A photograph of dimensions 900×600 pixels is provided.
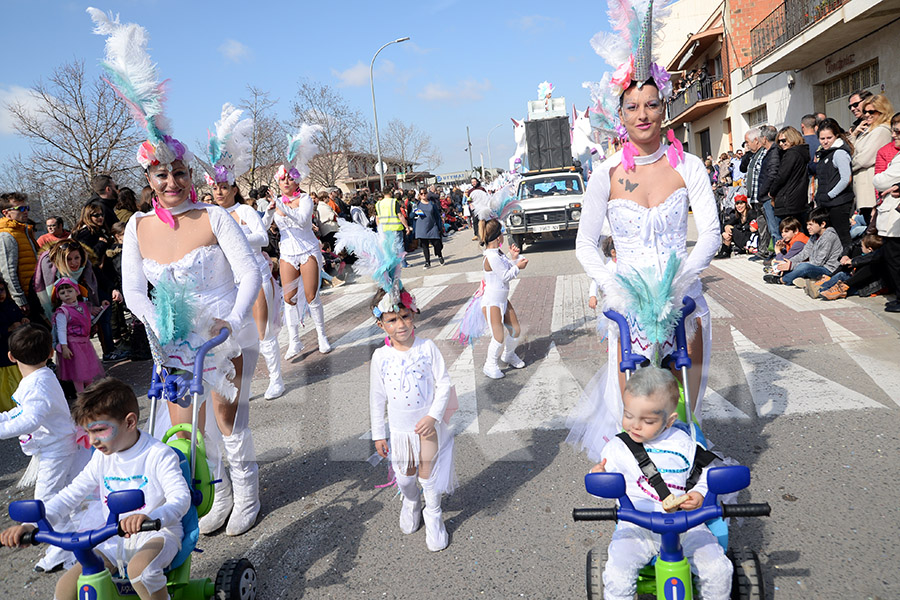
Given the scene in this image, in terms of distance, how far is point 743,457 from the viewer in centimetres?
405

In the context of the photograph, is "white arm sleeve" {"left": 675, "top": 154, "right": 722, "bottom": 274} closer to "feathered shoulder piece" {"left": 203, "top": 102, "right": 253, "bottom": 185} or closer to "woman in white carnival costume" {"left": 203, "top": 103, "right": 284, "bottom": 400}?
"woman in white carnival costume" {"left": 203, "top": 103, "right": 284, "bottom": 400}

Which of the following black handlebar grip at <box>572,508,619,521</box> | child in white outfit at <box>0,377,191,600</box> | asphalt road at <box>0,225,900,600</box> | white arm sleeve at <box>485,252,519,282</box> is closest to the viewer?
black handlebar grip at <box>572,508,619,521</box>

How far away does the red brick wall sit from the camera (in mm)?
27828

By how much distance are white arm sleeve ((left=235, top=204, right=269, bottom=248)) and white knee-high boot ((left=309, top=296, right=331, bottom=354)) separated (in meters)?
1.64

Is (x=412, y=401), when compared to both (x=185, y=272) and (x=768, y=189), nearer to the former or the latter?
(x=185, y=272)

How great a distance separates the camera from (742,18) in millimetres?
27984

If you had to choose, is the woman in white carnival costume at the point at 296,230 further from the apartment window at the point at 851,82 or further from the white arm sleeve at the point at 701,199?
the apartment window at the point at 851,82

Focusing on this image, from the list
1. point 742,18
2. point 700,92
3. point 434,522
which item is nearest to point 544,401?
point 434,522

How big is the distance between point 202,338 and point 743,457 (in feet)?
11.3

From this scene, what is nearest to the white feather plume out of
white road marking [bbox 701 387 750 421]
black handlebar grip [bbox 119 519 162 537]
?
white road marking [bbox 701 387 750 421]

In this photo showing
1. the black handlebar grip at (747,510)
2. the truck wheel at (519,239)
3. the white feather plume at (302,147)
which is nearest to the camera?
the black handlebar grip at (747,510)

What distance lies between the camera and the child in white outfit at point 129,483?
2.52 m

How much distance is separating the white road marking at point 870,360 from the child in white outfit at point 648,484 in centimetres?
316

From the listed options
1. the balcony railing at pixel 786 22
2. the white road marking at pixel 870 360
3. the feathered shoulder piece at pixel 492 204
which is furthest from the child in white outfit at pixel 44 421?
the balcony railing at pixel 786 22
